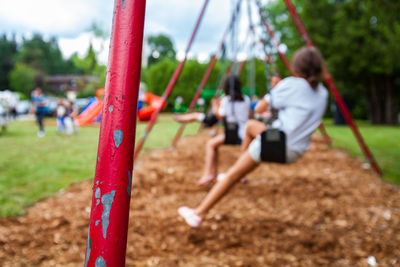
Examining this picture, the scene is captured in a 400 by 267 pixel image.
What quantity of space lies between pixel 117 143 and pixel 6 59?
7723 cm

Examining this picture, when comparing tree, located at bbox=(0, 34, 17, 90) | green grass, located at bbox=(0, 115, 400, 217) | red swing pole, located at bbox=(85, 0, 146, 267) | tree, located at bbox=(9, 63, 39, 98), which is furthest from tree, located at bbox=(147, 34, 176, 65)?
red swing pole, located at bbox=(85, 0, 146, 267)

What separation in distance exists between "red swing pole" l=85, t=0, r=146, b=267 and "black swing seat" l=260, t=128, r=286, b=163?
144 centimetres

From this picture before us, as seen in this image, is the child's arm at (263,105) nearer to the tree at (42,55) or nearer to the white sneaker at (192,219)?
the white sneaker at (192,219)

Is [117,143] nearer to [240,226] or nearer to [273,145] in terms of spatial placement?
[273,145]

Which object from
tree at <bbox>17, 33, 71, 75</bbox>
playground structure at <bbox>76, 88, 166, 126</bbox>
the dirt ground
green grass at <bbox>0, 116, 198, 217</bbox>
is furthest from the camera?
tree at <bbox>17, 33, 71, 75</bbox>

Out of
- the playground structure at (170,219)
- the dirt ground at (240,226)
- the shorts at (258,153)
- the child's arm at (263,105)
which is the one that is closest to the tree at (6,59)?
the dirt ground at (240,226)

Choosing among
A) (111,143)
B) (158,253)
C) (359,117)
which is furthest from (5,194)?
(359,117)

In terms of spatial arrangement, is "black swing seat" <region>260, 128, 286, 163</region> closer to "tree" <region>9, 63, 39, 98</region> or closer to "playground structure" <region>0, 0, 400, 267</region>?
"playground structure" <region>0, 0, 400, 267</region>

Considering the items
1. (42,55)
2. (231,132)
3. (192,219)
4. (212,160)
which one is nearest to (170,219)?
(192,219)

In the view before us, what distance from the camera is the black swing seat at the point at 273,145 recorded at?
2.26 metres

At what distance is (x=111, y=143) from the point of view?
36.1 inches

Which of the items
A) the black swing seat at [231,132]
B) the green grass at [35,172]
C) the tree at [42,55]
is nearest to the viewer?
the green grass at [35,172]

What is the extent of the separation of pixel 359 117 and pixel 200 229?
79.9 feet

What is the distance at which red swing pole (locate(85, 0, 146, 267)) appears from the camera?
89 cm
